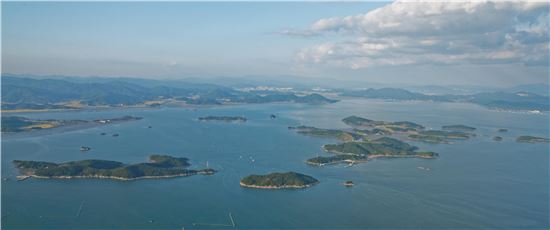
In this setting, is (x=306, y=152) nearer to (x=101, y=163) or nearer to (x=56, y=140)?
(x=101, y=163)

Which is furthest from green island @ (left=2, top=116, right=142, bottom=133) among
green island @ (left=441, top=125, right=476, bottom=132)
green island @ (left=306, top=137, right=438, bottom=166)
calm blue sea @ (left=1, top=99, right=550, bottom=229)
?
green island @ (left=441, top=125, right=476, bottom=132)

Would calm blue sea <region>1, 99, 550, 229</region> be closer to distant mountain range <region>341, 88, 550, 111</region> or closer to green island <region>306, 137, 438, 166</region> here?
green island <region>306, 137, 438, 166</region>

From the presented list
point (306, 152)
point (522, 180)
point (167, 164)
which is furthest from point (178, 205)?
point (522, 180)

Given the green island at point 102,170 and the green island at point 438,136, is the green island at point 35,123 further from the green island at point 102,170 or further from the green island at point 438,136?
the green island at point 438,136

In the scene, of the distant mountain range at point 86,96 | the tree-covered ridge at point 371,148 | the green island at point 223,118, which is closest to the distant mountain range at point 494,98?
the distant mountain range at point 86,96

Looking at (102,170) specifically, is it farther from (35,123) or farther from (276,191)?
(35,123)
